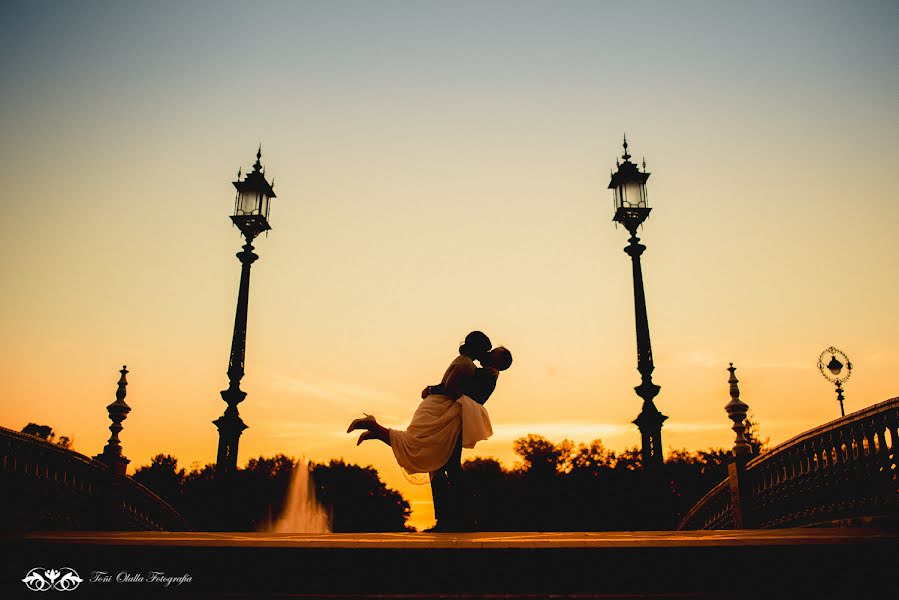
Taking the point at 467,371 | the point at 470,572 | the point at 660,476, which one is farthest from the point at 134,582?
the point at 660,476

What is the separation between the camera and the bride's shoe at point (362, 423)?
23.3ft

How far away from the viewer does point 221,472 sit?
11.6 meters

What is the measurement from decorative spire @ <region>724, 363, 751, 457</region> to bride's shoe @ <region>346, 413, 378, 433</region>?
815 cm

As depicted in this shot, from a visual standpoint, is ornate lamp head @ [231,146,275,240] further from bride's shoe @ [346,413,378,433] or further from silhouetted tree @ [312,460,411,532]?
silhouetted tree @ [312,460,411,532]

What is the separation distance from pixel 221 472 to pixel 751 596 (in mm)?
10171

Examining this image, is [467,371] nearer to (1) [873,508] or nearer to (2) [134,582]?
(2) [134,582]

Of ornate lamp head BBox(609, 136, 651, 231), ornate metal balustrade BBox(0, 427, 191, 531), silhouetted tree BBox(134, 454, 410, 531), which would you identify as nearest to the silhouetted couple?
ornate metal balustrade BBox(0, 427, 191, 531)

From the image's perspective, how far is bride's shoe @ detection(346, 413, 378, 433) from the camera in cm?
711

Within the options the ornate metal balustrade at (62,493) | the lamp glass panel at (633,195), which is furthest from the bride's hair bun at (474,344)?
the lamp glass panel at (633,195)

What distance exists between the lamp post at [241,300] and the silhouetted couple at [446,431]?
18.3 ft

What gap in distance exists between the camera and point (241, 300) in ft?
41.6

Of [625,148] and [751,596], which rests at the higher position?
[625,148]

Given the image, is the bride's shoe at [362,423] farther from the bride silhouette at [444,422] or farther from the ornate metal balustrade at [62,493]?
the ornate metal balustrade at [62,493]

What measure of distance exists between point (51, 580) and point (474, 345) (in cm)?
464
